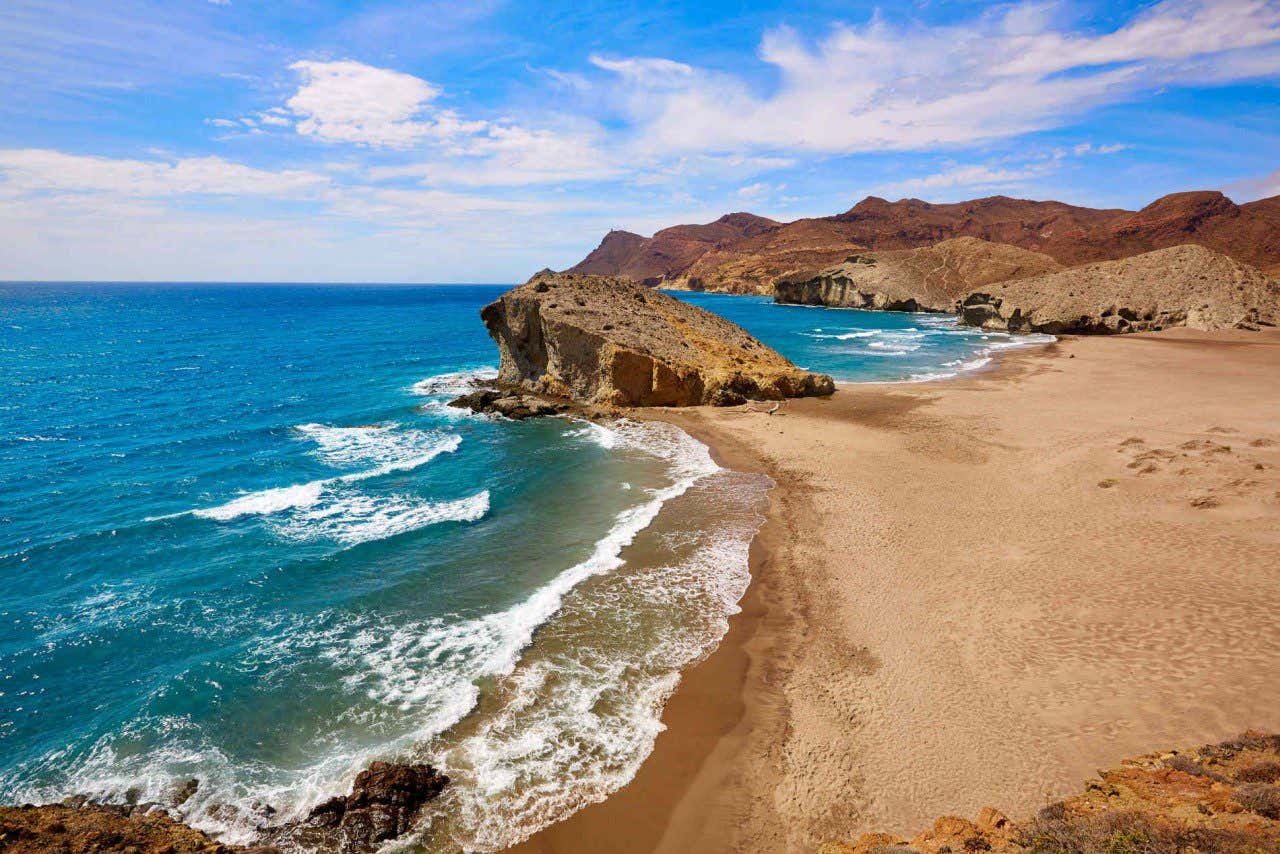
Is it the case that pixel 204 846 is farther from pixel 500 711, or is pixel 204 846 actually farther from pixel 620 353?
pixel 620 353

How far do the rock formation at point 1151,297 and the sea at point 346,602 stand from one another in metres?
57.9

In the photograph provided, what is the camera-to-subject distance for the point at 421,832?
7.74 metres

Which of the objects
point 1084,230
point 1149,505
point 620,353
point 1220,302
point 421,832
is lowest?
point 421,832

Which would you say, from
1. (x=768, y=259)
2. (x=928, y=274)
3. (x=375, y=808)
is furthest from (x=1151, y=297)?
(x=768, y=259)

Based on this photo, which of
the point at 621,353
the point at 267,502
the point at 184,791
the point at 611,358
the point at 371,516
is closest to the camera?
the point at 184,791

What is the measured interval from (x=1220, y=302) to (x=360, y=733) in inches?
3149

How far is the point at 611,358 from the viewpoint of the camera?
1172 inches

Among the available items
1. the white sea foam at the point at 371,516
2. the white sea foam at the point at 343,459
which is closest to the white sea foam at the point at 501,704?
the white sea foam at the point at 371,516

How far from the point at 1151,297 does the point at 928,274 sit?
4023cm

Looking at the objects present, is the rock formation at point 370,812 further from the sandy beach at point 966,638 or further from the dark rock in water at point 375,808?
the sandy beach at point 966,638

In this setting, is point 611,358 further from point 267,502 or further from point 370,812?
point 370,812

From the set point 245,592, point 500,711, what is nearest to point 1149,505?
point 500,711

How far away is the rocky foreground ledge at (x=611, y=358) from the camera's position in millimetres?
30234

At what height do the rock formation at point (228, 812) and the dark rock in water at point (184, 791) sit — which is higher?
the rock formation at point (228, 812)
